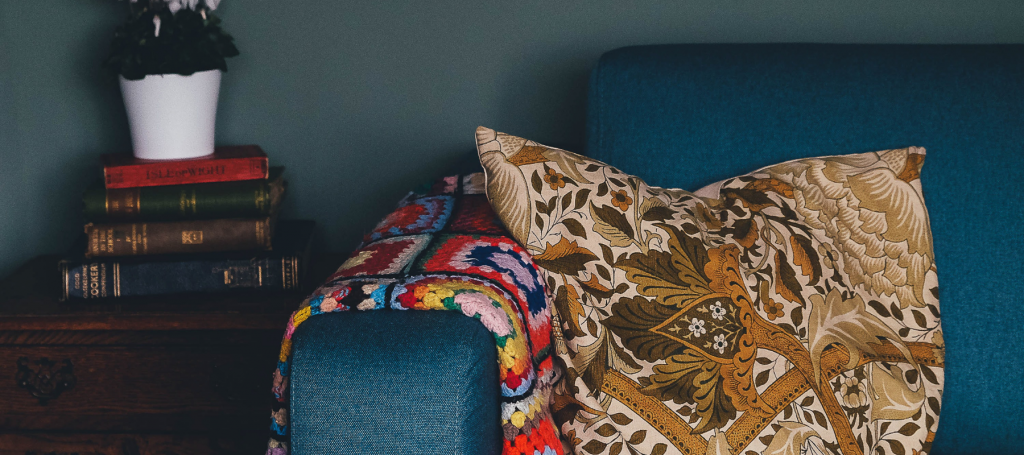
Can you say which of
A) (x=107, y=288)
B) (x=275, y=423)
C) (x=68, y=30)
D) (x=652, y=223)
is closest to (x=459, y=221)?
(x=652, y=223)

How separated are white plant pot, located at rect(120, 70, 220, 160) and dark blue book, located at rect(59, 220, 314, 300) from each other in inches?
7.2

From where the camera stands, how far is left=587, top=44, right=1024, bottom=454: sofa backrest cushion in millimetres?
981

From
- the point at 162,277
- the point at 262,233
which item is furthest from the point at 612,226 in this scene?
the point at 162,277

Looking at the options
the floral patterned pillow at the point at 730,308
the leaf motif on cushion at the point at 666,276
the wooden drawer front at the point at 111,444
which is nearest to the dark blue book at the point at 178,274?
the wooden drawer front at the point at 111,444

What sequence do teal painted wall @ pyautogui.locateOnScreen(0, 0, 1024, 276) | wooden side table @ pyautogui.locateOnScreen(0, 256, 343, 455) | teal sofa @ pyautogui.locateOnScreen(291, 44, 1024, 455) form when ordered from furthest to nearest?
teal painted wall @ pyautogui.locateOnScreen(0, 0, 1024, 276)
wooden side table @ pyautogui.locateOnScreen(0, 256, 343, 455)
teal sofa @ pyautogui.locateOnScreen(291, 44, 1024, 455)

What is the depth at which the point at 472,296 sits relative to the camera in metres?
0.67

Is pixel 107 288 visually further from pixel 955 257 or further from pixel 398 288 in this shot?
pixel 955 257

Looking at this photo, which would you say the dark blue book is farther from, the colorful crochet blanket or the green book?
the colorful crochet blanket

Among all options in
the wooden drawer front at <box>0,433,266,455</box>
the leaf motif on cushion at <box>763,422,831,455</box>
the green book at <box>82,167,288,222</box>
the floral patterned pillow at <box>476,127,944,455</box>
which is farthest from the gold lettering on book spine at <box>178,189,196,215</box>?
the leaf motif on cushion at <box>763,422,831,455</box>

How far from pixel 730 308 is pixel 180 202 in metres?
0.85

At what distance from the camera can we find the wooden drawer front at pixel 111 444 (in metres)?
1.12

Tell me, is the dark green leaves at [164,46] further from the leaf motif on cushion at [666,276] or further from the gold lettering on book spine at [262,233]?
the leaf motif on cushion at [666,276]

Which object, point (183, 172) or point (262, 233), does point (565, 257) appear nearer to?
point (262, 233)

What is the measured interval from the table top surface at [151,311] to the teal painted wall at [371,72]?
0.33 metres
